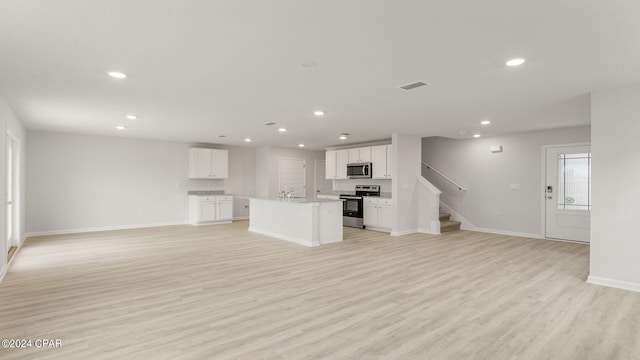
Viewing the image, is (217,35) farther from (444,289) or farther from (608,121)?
(608,121)

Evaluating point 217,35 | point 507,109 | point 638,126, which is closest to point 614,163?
point 638,126

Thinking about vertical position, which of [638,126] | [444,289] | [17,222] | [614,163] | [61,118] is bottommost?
[444,289]

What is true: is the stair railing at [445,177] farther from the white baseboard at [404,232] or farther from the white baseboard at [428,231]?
the white baseboard at [404,232]

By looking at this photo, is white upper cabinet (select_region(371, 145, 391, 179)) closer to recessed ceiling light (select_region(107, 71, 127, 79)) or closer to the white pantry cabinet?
the white pantry cabinet

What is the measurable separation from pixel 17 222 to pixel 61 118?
221 centimetres

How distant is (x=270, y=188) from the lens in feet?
34.6

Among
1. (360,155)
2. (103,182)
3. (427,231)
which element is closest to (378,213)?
(427,231)

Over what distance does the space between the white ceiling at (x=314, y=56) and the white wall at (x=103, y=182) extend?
2.62 meters

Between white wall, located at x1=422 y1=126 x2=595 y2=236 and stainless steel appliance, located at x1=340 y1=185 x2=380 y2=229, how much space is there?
70.0 inches

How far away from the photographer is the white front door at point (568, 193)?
6.66m

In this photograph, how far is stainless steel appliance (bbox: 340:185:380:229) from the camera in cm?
867

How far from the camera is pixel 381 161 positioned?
8.33 m

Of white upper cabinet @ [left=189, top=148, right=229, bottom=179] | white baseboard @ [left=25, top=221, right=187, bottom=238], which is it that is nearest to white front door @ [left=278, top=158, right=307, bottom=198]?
white upper cabinet @ [left=189, top=148, right=229, bottom=179]

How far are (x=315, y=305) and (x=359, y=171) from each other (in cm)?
583
